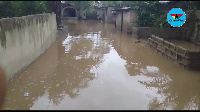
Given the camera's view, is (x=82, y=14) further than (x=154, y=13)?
Yes

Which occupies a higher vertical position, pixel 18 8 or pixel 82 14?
pixel 82 14

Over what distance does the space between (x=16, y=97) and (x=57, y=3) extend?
15999 millimetres

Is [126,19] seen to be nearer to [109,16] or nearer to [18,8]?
[18,8]

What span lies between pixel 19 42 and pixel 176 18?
13.4 meters

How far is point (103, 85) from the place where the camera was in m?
7.20

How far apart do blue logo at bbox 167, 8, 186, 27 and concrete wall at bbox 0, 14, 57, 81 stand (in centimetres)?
1078

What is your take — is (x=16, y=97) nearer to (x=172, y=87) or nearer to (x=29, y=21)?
(x=29, y=21)

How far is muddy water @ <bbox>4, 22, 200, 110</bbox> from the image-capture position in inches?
230

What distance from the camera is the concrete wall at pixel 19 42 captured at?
695 cm

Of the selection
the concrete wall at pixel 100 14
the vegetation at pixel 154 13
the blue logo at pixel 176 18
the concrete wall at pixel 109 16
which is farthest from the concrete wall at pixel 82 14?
the blue logo at pixel 176 18

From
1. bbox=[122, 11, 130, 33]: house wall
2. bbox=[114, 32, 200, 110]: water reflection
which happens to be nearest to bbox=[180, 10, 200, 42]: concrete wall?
bbox=[114, 32, 200, 110]: water reflection

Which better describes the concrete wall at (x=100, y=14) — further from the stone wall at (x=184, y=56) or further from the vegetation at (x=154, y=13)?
the stone wall at (x=184, y=56)

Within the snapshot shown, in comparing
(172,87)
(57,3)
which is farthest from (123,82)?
(57,3)

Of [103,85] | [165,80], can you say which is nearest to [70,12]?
[165,80]
